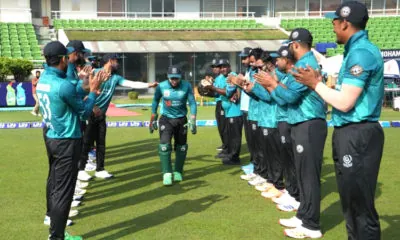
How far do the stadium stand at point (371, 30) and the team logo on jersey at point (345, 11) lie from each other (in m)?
26.7

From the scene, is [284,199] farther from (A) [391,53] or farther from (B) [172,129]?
(A) [391,53]

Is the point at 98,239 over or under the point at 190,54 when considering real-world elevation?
under

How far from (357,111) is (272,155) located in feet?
12.4

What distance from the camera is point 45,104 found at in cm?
495

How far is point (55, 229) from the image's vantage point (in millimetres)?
4926

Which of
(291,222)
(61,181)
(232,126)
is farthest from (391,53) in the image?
(61,181)

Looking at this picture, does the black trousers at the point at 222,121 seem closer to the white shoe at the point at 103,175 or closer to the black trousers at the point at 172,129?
the black trousers at the point at 172,129

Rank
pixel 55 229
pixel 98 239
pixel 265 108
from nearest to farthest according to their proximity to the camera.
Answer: pixel 55 229 → pixel 98 239 → pixel 265 108

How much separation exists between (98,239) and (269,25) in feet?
108

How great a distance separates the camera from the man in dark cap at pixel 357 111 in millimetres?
3639

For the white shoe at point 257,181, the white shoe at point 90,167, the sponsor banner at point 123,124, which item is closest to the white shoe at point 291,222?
the white shoe at point 257,181

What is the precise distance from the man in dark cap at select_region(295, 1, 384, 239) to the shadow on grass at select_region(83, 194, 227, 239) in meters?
2.82

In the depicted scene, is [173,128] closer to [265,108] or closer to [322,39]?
[265,108]

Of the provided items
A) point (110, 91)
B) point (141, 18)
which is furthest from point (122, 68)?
point (110, 91)
